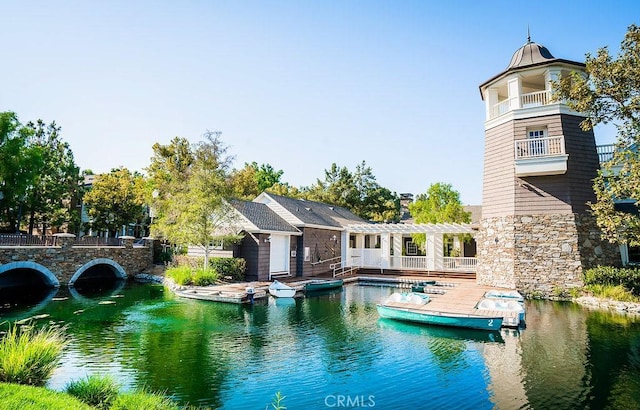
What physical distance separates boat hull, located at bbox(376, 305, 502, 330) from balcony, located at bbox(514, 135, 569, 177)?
890 centimetres

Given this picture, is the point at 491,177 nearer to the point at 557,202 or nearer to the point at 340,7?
the point at 557,202

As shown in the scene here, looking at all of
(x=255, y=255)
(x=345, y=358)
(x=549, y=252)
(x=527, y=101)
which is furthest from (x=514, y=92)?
(x=345, y=358)

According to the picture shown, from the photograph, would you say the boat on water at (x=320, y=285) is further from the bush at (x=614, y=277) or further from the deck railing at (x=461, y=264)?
the bush at (x=614, y=277)

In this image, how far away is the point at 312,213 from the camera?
25906mm

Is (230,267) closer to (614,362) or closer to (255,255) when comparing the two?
(255,255)

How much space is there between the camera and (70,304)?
46.0 feet

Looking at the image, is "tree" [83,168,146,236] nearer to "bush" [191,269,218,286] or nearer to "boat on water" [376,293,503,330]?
"bush" [191,269,218,286]

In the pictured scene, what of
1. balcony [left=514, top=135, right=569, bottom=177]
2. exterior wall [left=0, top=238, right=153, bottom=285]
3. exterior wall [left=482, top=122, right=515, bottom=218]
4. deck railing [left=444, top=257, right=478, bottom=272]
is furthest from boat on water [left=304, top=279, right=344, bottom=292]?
exterior wall [left=0, top=238, right=153, bottom=285]

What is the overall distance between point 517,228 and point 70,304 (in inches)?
761

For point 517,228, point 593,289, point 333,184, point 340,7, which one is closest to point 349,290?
point 517,228

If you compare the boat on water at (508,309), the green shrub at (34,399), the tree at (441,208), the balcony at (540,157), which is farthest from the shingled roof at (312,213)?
the green shrub at (34,399)

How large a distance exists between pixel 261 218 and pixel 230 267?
3.41 meters

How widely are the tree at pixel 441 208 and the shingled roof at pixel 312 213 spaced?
5.64 meters

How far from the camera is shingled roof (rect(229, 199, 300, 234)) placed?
1952 cm
